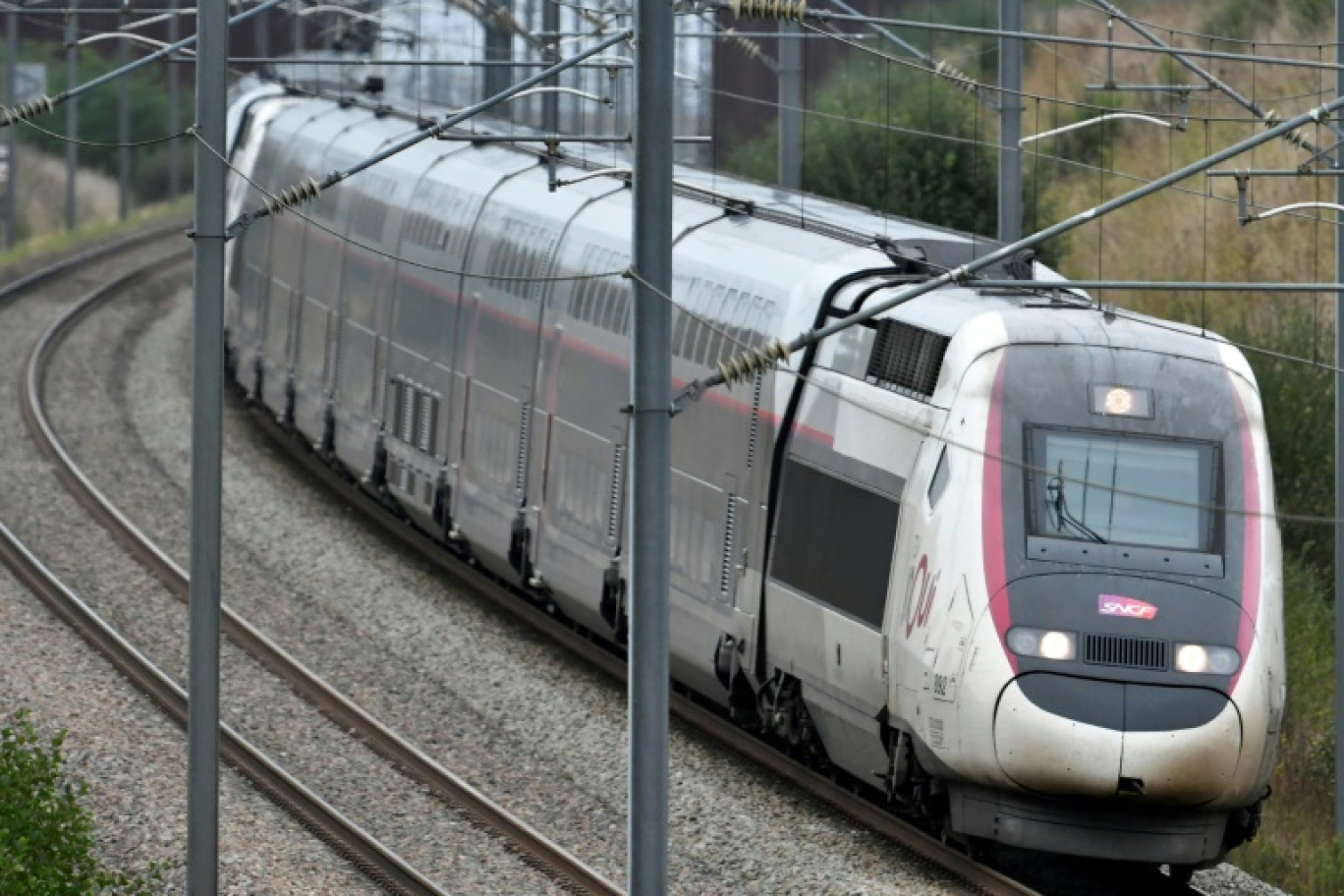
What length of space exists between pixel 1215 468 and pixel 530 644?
8.88 metres

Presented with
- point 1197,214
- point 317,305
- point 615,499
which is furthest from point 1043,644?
point 1197,214

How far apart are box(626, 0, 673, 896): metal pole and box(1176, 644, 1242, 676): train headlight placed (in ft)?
10.8

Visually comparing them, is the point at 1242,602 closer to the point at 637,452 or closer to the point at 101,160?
the point at 637,452

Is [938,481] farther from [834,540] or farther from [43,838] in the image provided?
[43,838]

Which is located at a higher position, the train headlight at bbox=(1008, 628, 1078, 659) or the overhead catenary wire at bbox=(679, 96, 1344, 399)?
the overhead catenary wire at bbox=(679, 96, 1344, 399)

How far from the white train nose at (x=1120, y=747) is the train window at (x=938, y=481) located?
4.14 ft

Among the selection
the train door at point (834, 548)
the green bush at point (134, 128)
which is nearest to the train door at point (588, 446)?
the train door at point (834, 548)

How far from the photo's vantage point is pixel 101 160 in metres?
70.3

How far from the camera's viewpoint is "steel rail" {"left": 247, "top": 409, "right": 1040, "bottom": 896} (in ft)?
47.6

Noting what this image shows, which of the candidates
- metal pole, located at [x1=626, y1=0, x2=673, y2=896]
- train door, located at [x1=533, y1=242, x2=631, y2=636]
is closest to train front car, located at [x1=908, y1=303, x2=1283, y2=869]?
metal pole, located at [x1=626, y1=0, x2=673, y2=896]

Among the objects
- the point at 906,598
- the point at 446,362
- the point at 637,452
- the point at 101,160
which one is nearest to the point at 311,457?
the point at 446,362

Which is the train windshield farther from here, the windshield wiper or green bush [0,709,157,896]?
green bush [0,709,157,896]

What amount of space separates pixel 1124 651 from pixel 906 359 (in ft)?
7.80

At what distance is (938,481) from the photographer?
13.9 meters
